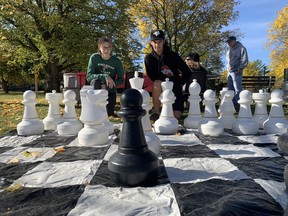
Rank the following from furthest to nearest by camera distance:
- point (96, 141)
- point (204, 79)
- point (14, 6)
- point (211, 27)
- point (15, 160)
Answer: point (211, 27), point (14, 6), point (204, 79), point (96, 141), point (15, 160)

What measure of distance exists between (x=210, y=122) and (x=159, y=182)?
3.42 ft

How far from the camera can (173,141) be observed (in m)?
1.79

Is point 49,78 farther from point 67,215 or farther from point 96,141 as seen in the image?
point 67,215

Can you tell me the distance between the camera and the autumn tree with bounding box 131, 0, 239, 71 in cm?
1284

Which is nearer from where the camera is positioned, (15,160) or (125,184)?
(125,184)

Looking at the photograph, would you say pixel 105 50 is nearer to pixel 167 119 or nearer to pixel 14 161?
pixel 167 119

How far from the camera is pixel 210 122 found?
6.51 feet

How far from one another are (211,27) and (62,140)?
12996mm

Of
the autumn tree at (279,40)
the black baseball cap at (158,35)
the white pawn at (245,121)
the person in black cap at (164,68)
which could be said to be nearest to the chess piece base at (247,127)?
the white pawn at (245,121)

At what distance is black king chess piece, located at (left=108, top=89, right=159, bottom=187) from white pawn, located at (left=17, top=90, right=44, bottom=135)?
1233 mm

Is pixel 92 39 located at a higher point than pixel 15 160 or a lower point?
higher

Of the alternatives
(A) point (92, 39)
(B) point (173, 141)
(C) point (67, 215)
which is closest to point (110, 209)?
(C) point (67, 215)

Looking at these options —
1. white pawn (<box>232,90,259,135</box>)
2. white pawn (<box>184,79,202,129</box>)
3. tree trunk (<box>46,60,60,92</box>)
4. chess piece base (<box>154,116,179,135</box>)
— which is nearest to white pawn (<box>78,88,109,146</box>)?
chess piece base (<box>154,116,179,135</box>)

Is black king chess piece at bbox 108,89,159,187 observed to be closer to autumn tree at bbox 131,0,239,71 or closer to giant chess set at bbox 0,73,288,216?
giant chess set at bbox 0,73,288,216
